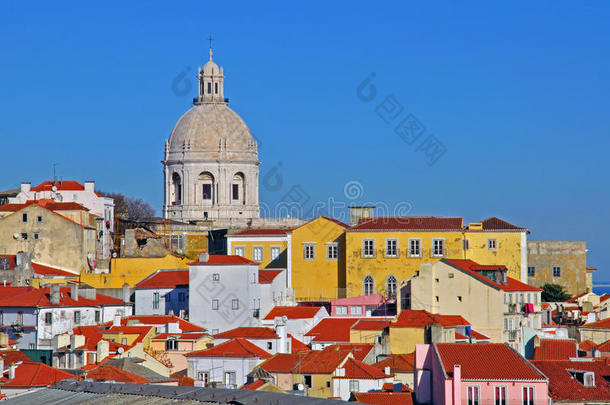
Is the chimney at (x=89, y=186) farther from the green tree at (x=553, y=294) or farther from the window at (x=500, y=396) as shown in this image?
the window at (x=500, y=396)

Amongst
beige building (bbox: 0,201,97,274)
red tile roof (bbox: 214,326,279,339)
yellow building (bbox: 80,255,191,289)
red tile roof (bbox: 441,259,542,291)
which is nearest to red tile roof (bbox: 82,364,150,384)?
red tile roof (bbox: 214,326,279,339)

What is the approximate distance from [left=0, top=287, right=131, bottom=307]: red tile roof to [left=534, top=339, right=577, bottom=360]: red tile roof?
23.3 m

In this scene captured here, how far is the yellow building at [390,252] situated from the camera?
7838 cm

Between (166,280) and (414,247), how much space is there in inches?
502

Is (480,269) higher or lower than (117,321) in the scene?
higher

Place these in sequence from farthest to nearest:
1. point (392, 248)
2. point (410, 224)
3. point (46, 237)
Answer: point (46, 237), point (410, 224), point (392, 248)

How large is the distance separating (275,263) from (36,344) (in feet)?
65.1

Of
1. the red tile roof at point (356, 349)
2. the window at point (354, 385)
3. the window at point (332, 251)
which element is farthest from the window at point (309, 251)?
the window at point (354, 385)

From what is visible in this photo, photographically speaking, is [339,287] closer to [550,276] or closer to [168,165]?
[550,276]

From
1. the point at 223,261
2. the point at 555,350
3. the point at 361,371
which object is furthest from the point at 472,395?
the point at 223,261

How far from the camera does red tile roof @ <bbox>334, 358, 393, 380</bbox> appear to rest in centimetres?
5141

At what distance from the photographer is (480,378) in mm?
40500

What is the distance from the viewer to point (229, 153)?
11531 centimetres

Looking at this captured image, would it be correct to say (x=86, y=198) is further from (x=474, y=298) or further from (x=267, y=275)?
(x=474, y=298)
